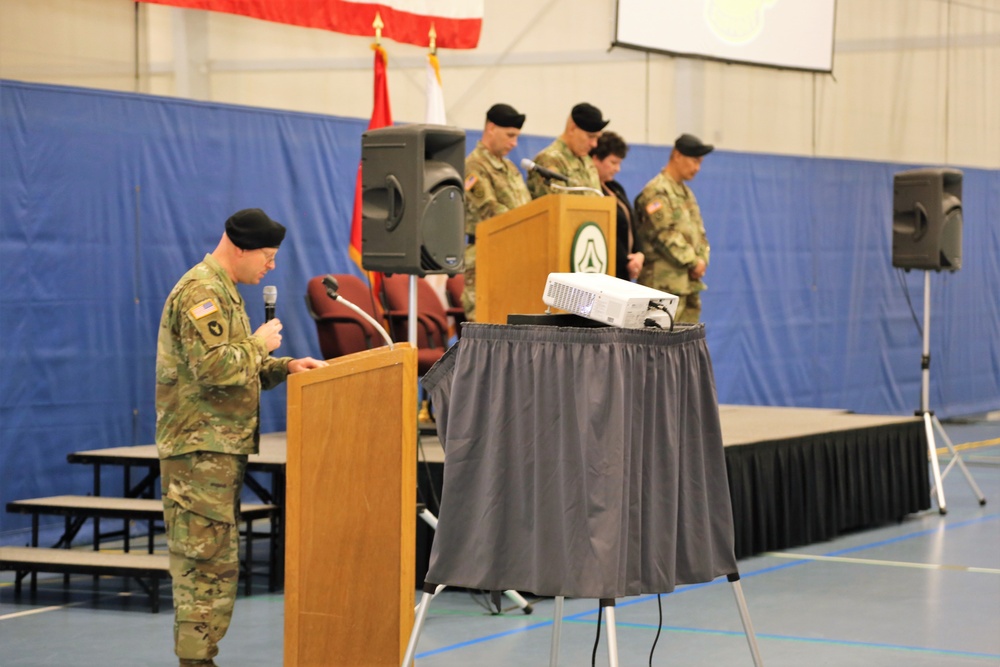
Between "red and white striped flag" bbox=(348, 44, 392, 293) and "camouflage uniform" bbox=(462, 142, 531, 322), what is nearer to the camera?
"camouflage uniform" bbox=(462, 142, 531, 322)

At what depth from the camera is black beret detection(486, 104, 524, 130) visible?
7.16 metres

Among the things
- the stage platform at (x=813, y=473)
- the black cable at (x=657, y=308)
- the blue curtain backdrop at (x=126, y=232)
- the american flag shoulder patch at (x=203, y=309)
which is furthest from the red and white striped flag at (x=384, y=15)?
the black cable at (x=657, y=308)

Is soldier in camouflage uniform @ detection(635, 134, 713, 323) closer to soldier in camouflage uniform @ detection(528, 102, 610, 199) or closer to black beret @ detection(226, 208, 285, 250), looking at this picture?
soldier in camouflage uniform @ detection(528, 102, 610, 199)

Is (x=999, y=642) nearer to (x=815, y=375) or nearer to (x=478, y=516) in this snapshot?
(x=478, y=516)

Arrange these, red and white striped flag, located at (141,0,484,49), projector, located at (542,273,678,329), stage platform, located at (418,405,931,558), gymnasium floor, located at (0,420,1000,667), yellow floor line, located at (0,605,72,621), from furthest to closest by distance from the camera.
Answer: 1. red and white striped flag, located at (141,0,484,49)
2. stage platform, located at (418,405,931,558)
3. yellow floor line, located at (0,605,72,621)
4. gymnasium floor, located at (0,420,1000,667)
5. projector, located at (542,273,678,329)

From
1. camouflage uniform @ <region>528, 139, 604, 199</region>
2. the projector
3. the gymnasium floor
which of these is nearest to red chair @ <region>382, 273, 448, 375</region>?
camouflage uniform @ <region>528, 139, 604, 199</region>

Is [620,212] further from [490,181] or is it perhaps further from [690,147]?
[490,181]

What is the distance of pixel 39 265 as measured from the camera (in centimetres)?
674

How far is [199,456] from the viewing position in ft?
14.4

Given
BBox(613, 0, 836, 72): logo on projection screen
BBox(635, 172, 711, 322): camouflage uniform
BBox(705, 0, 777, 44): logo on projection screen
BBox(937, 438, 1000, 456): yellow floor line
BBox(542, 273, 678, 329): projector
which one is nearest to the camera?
BBox(542, 273, 678, 329): projector

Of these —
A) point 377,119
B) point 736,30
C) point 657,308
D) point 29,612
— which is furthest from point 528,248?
point 736,30

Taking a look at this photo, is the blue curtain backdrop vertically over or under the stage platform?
over

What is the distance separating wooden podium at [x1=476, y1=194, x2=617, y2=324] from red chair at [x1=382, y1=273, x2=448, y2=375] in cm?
95

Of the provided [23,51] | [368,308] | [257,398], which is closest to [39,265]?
[23,51]
